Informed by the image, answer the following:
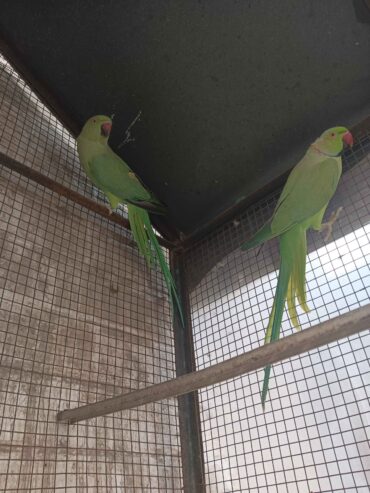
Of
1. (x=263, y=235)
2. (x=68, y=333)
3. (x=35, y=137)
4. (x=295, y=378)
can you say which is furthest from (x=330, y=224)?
(x=35, y=137)

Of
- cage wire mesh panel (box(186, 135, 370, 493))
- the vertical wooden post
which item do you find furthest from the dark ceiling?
the vertical wooden post

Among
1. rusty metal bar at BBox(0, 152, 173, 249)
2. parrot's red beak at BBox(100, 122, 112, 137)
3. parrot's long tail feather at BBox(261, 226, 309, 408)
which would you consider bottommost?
parrot's long tail feather at BBox(261, 226, 309, 408)

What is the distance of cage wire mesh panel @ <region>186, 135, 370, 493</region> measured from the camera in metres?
1.28

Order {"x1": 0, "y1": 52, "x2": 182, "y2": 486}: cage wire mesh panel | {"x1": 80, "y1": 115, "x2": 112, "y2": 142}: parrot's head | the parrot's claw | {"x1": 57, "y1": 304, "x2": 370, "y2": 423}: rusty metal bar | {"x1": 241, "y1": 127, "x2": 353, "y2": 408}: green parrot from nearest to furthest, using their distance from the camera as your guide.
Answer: {"x1": 57, "y1": 304, "x2": 370, "y2": 423}: rusty metal bar → {"x1": 0, "y1": 52, "x2": 182, "y2": 486}: cage wire mesh panel → {"x1": 241, "y1": 127, "x2": 353, "y2": 408}: green parrot → the parrot's claw → {"x1": 80, "y1": 115, "x2": 112, "y2": 142}: parrot's head

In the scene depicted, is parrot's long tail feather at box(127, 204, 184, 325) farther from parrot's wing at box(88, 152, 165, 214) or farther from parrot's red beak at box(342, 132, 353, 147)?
parrot's red beak at box(342, 132, 353, 147)

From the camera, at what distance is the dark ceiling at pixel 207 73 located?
143 centimetres

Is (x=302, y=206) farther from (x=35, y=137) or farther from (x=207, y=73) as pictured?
(x=35, y=137)

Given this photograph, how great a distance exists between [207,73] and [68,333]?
106cm

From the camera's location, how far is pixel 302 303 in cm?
139

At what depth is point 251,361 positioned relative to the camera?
3.19 ft

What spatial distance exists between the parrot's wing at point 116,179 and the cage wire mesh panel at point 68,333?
0.62 feet

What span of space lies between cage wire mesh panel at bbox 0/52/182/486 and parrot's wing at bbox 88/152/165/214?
0.19 meters

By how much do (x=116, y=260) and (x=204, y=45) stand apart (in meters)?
0.89

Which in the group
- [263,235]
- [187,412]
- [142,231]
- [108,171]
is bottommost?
[187,412]
